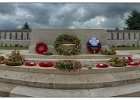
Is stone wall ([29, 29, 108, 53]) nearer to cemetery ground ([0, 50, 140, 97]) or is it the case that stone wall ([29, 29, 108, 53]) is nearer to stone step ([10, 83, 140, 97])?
cemetery ground ([0, 50, 140, 97])

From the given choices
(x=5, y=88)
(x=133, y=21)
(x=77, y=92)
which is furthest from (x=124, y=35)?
(x=5, y=88)

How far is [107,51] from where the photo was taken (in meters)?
8.52

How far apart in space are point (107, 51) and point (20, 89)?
4790 mm

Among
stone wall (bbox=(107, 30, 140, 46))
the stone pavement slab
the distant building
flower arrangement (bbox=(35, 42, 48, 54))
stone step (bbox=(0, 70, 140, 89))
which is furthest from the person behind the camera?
the distant building

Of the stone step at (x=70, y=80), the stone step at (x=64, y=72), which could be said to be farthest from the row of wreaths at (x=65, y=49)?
the stone step at (x=70, y=80)

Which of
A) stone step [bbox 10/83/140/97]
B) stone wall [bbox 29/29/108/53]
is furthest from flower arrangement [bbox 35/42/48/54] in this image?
stone step [bbox 10/83/140/97]

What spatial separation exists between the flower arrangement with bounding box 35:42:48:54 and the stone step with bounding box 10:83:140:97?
3811mm

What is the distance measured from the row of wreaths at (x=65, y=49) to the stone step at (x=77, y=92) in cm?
352

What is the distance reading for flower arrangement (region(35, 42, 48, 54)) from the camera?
8.70 meters

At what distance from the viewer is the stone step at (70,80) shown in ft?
16.4

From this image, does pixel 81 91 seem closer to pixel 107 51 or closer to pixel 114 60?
pixel 114 60

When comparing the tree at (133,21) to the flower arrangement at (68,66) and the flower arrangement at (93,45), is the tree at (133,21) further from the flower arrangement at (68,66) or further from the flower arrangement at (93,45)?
the flower arrangement at (68,66)

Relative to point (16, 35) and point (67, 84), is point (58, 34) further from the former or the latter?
point (16, 35)

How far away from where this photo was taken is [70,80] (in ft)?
17.2
